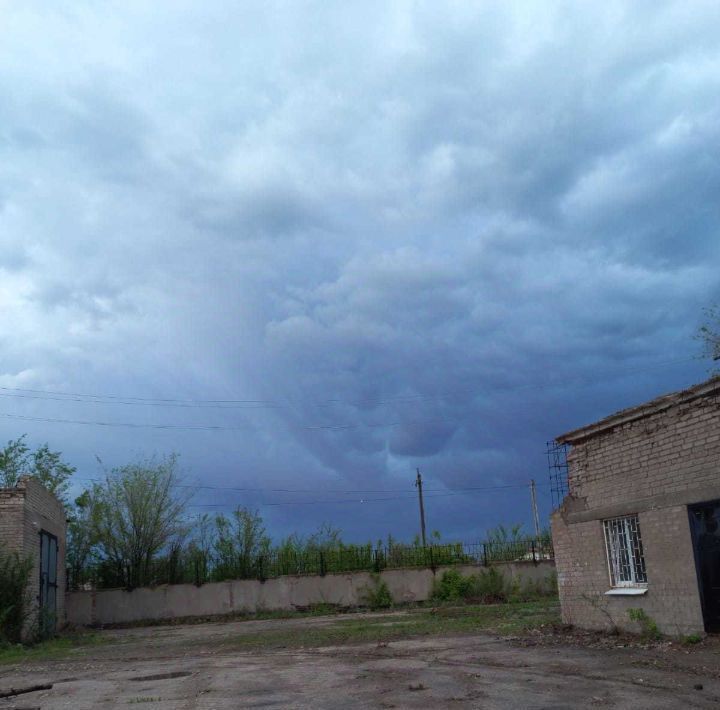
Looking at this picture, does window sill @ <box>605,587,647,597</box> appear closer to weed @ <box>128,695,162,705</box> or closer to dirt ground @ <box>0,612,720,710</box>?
dirt ground @ <box>0,612,720,710</box>

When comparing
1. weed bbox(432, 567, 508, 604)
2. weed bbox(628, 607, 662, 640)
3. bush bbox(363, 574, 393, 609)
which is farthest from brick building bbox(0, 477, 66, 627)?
weed bbox(628, 607, 662, 640)

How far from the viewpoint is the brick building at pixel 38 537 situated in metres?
19.2

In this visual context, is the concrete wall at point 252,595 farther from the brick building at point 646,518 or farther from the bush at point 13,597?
the brick building at point 646,518

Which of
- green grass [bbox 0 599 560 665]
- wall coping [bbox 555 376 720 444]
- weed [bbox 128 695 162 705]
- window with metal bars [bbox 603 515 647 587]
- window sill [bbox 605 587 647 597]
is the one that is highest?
wall coping [bbox 555 376 720 444]

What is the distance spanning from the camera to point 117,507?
30078mm

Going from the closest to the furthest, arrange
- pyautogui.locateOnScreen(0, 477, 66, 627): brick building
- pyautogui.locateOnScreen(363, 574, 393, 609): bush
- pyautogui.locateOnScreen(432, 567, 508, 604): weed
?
pyautogui.locateOnScreen(0, 477, 66, 627): brick building
pyautogui.locateOnScreen(432, 567, 508, 604): weed
pyautogui.locateOnScreen(363, 574, 393, 609): bush

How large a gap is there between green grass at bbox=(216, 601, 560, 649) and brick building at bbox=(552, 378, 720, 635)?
2.28 meters

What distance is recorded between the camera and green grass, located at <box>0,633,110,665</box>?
1557 centimetres

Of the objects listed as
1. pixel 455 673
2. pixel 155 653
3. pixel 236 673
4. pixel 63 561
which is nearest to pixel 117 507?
pixel 63 561

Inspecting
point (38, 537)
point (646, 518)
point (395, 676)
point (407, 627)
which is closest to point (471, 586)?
point (407, 627)

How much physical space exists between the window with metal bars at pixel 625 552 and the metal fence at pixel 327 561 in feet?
46.4

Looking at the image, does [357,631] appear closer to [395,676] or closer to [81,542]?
[395,676]

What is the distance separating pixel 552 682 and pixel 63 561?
20.9m

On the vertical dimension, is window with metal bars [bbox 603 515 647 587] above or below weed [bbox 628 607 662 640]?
above
